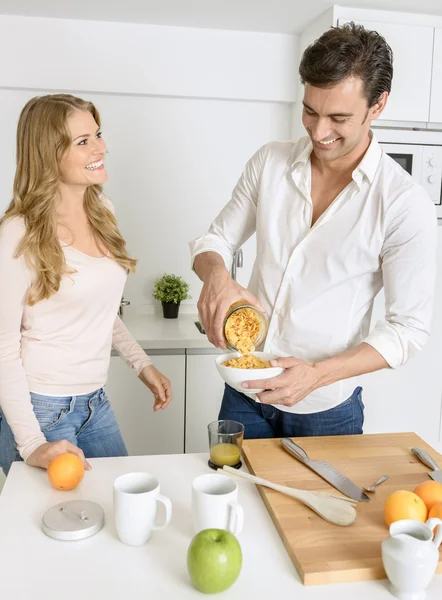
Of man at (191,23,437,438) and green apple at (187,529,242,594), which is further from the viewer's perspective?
man at (191,23,437,438)

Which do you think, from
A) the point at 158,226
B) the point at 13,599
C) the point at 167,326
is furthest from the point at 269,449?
the point at 158,226

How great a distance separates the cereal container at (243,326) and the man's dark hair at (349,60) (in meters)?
0.55

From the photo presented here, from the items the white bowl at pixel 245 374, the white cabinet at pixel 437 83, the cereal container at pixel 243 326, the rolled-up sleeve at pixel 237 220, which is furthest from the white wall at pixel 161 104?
the white bowl at pixel 245 374

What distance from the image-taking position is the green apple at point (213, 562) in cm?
88

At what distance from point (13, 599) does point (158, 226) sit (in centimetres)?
238

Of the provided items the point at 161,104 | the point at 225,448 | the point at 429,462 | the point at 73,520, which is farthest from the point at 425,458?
the point at 161,104

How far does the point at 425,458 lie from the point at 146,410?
159 cm

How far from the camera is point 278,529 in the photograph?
1084 mm

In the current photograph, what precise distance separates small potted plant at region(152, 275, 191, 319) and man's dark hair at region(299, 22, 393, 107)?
5.63 ft

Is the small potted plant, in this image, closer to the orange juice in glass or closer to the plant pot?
the plant pot

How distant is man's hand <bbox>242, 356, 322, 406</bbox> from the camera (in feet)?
4.05

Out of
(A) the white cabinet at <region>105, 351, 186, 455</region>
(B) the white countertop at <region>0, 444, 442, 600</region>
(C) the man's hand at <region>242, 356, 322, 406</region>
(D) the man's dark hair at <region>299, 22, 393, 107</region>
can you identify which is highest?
(D) the man's dark hair at <region>299, 22, 393, 107</region>

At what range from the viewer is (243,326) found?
4.39 feet

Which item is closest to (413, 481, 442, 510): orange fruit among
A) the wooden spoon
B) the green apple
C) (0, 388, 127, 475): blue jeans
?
the wooden spoon
